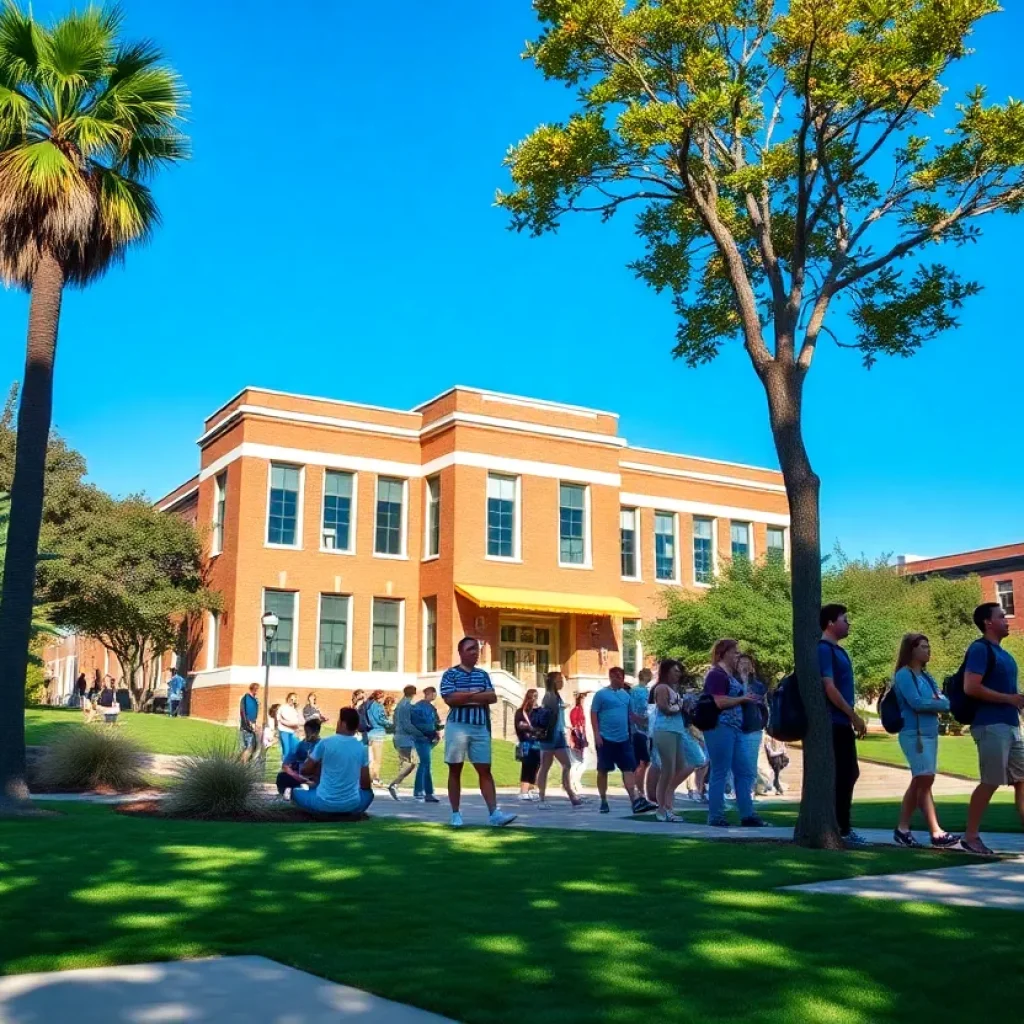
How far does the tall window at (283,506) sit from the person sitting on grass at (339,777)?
2498 cm

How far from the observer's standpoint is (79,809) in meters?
14.2

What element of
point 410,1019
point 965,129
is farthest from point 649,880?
point 965,129

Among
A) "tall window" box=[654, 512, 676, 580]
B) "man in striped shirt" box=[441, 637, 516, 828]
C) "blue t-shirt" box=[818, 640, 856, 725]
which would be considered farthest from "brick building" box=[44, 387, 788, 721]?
"blue t-shirt" box=[818, 640, 856, 725]

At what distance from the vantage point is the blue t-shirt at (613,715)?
1502 centimetres

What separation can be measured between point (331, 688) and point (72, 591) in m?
8.64

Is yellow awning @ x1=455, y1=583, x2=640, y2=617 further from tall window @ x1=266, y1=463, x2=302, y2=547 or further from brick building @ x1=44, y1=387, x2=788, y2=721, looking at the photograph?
tall window @ x1=266, y1=463, x2=302, y2=547

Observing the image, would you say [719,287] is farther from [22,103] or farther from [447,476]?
[447,476]

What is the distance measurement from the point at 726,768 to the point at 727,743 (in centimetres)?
27

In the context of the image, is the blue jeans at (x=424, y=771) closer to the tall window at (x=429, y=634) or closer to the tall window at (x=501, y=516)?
the tall window at (x=429, y=634)

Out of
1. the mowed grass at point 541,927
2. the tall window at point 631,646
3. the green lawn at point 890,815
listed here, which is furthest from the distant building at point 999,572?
the mowed grass at point 541,927

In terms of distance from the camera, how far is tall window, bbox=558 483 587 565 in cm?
4003

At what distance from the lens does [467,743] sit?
38.2ft

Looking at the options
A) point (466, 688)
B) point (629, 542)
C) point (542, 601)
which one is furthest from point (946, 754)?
point (466, 688)

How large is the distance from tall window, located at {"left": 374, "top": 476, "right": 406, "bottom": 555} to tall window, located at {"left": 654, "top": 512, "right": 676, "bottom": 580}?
10.4m
